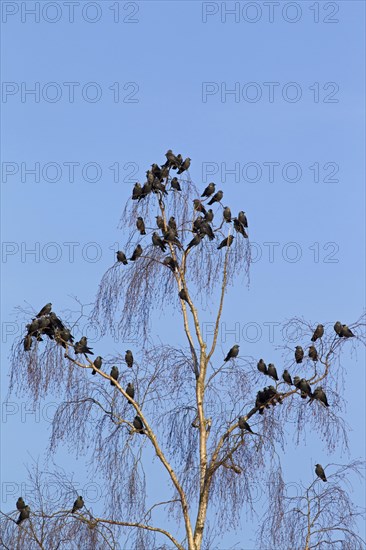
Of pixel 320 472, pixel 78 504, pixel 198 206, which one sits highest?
pixel 198 206

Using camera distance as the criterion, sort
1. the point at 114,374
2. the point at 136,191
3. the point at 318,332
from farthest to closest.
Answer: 1. the point at 136,191
2. the point at 114,374
3. the point at 318,332

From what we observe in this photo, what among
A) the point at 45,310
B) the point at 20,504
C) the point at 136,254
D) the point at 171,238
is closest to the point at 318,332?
the point at 171,238

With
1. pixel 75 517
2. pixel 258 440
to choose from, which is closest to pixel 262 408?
pixel 258 440

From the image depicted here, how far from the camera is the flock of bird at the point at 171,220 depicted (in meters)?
15.1

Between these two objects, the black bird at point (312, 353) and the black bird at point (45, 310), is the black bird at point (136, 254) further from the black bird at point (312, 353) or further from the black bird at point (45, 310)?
the black bird at point (312, 353)

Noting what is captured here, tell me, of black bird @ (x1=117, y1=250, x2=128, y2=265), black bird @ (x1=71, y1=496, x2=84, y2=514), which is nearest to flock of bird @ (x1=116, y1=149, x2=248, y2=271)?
black bird @ (x1=117, y1=250, x2=128, y2=265)

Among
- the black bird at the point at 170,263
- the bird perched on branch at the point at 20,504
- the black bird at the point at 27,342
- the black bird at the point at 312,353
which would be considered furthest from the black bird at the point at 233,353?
the bird perched on branch at the point at 20,504

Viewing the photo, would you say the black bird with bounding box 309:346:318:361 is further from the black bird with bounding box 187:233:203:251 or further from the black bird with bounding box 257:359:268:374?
the black bird with bounding box 187:233:203:251

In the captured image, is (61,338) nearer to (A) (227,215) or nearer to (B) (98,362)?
(B) (98,362)

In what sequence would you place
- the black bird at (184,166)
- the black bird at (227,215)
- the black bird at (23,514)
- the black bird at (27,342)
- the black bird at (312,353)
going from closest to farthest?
the black bird at (23,514), the black bird at (27,342), the black bird at (312,353), the black bird at (227,215), the black bird at (184,166)

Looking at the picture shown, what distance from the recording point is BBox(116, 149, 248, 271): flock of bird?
15070 millimetres

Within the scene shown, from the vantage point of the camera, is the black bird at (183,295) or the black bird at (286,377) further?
the black bird at (183,295)

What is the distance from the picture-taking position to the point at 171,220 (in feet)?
50.6

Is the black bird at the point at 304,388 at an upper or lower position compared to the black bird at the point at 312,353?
lower
